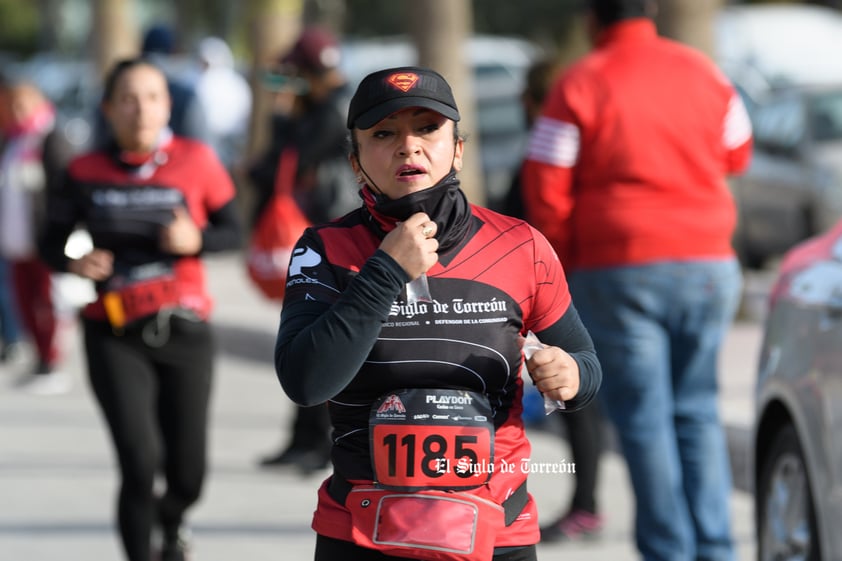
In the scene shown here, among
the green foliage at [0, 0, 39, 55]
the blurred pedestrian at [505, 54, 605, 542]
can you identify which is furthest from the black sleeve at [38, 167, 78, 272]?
the green foliage at [0, 0, 39, 55]

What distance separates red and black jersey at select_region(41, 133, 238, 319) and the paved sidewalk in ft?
4.58

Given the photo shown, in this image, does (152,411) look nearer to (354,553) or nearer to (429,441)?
(354,553)

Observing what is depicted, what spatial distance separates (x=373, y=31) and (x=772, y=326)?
42554 mm

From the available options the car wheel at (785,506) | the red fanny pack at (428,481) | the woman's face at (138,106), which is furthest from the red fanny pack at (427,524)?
the woman's face at (138,106)

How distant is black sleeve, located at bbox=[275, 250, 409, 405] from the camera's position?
3.28 meters

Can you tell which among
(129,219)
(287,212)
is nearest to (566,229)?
(129,219)

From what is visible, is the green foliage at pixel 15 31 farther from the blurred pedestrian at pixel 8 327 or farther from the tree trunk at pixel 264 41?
the blurred pedestrian at pixel 8 327

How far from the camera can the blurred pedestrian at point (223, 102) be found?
2230 cm

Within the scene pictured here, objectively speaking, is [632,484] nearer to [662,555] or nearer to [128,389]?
[662,555]

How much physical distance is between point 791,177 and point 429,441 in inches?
487

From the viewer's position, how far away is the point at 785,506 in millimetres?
5617

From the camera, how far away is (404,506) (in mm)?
3414

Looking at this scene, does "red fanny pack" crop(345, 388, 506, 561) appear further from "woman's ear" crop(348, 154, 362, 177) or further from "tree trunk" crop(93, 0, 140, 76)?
"tree trunk" crop(93, 0, 140, 76)

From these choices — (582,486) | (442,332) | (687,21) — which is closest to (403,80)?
(442,332)
